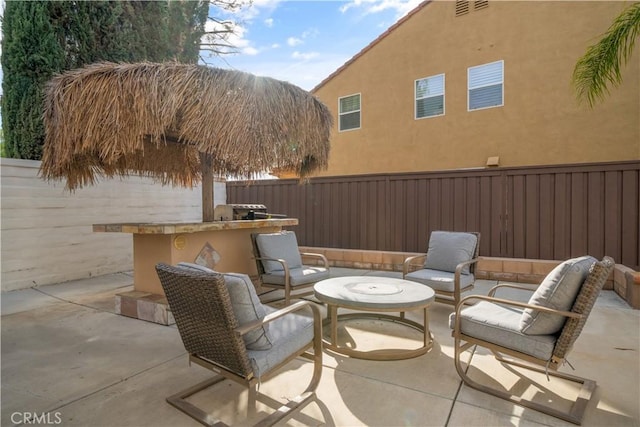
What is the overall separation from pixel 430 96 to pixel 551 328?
773 cm

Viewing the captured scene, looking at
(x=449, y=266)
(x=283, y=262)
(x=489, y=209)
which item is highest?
(x=489, y=209)

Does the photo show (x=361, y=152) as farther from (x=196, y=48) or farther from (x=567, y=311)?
(x=567, y=311)

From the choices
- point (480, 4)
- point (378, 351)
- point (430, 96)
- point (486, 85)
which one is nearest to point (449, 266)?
point (378, 351)

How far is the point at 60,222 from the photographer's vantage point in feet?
19.0

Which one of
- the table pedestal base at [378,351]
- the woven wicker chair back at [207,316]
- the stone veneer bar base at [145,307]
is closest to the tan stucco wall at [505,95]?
the table pedestal base at [378,351]

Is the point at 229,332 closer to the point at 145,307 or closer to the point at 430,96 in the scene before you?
the point at 145,307

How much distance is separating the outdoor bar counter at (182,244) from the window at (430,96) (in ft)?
19.4

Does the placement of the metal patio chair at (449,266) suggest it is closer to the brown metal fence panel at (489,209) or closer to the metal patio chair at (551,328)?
the metal patio chair at (551,328)

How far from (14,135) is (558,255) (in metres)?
9.93

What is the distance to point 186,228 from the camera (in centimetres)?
382

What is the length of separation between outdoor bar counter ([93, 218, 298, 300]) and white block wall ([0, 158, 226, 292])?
2.32 metres

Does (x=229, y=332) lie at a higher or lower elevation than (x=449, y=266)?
higher

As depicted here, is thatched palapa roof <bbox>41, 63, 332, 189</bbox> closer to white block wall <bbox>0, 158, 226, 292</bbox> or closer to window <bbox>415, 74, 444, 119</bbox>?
white block wall <bbox>0, 158, 226, 292</bbox>

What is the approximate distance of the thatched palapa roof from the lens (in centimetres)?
351
